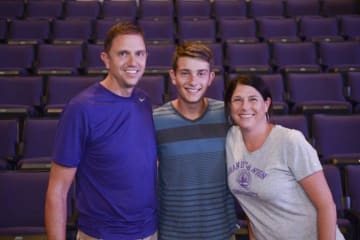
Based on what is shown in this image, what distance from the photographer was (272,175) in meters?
1.26

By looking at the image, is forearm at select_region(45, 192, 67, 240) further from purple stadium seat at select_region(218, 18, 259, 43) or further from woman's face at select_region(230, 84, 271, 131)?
purple stadium seat at select_region(218, 18, 259, 43)

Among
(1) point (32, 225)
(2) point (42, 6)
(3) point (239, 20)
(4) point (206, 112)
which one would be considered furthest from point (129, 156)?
(2) point (42, 6)

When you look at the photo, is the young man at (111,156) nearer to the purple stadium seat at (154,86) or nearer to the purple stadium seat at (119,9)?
the purple stadium seat at (154,86)

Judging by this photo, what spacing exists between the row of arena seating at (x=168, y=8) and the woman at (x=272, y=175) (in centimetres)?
445

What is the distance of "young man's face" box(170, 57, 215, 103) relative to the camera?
132cm

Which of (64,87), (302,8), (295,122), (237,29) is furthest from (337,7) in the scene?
(64,87)

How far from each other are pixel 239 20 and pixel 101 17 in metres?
1.89

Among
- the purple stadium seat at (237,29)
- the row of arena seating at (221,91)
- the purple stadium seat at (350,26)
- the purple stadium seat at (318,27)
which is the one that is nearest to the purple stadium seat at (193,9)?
the purple stadium seat at (237,29)

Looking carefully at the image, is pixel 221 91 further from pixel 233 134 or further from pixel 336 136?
pixel 233 134

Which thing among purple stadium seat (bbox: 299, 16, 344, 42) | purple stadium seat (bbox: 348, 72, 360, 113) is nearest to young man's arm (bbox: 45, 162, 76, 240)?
purple stadium seat (bbox: 348, 72, 360, 113)

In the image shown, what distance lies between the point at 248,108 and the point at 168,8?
465 cm

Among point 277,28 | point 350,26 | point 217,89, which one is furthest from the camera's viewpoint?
point 350,26

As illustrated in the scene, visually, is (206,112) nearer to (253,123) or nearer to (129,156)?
(253,123)

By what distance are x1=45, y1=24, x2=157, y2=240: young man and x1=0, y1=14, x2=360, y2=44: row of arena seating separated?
353 cm
